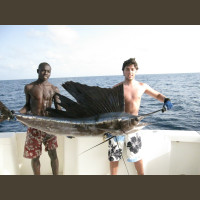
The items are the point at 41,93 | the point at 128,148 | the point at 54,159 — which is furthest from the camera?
the point at 54,159

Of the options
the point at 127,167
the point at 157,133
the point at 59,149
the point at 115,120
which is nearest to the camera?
the point at 115,120

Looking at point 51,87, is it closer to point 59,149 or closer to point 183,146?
point 59,149

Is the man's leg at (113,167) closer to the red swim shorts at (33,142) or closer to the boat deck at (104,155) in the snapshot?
the boat deck at (104,155)

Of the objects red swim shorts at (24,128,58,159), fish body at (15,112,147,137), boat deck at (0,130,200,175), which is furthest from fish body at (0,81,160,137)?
red swim shorts at (24,128,58,159)

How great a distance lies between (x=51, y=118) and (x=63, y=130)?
0.15 m

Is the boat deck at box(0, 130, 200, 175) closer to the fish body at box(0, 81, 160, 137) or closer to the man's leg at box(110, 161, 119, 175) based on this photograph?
the man's leg at box(110, 161, 119, 175)

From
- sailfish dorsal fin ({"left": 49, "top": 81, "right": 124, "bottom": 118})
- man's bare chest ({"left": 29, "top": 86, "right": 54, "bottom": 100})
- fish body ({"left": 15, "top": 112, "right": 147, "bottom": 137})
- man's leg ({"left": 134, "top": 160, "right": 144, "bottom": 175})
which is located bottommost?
man's leg ({"left": 134, "top": 160, "right": 144, "bottom": 175})

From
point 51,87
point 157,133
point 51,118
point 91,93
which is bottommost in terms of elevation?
point 157,133

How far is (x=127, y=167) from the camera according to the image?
7.34 ft

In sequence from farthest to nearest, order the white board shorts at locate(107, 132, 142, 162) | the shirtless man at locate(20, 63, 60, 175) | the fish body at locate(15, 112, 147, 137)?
the shirtless man at locate(20, 63, 60, 175) < the white board shorts at locate(107, 132, 142, 162) < the fish body at locate(15, 112, 147, 137)

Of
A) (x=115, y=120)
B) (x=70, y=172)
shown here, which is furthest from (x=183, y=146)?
(x=70, y=172)

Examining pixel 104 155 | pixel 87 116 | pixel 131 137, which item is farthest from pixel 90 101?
pixel 104 155

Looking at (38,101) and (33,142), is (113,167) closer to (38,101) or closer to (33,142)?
(33,142)

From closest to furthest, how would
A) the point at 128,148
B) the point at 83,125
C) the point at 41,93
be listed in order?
the point at 83,125, the point at 128,148, the point at 41,93
